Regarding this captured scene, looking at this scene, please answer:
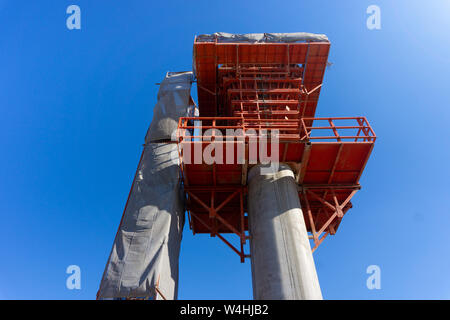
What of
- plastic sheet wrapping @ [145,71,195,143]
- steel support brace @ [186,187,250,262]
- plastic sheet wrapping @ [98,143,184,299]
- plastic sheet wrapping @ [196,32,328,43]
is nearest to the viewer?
plastic sheet wrapping @ [98,143,184,299]

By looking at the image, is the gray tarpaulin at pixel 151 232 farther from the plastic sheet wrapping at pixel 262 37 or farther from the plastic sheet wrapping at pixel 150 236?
the plastic sheet wrapping at pixel 262 37

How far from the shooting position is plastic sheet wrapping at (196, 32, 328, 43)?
18000 millimetres

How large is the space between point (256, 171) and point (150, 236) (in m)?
5.20

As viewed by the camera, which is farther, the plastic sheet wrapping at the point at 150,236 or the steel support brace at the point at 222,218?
the steel support brace at the point at 222,218

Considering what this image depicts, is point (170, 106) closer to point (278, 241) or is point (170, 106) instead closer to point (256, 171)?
point (256, 171)

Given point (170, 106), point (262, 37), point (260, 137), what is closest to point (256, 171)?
point (260, 137)

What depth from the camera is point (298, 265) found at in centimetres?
1013

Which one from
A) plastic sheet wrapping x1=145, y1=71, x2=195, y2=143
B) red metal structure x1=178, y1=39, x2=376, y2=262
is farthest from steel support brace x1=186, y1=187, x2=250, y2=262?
plastic sheet wrapping x1=145, y1=71, x2=195, y2=143

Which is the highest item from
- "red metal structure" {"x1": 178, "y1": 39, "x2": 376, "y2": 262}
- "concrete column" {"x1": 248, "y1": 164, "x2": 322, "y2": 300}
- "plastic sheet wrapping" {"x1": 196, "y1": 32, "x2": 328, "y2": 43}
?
"plastic sheet wrapping" {"x1": 196, "y1": 32, "x2": 328, "y2": 43}

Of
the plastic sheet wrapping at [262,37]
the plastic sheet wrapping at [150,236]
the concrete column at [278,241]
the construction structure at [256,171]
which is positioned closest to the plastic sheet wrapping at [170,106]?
the construction structure at [256,171]

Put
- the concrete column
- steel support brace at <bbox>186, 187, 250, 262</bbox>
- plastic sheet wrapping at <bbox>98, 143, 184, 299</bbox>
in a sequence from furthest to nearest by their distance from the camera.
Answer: steel support brace at <bbox>186, 187, 250, 262</bbox> < plastic sheet wrapping at <bbox>98, 143, 184, 299</bbox> < the concrete column

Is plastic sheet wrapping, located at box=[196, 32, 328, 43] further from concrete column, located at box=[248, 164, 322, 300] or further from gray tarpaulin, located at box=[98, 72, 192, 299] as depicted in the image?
concrete column, located at box=[248, 164, 322, 300]

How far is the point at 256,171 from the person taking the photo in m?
13.4

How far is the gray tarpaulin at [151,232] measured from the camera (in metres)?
10.8
